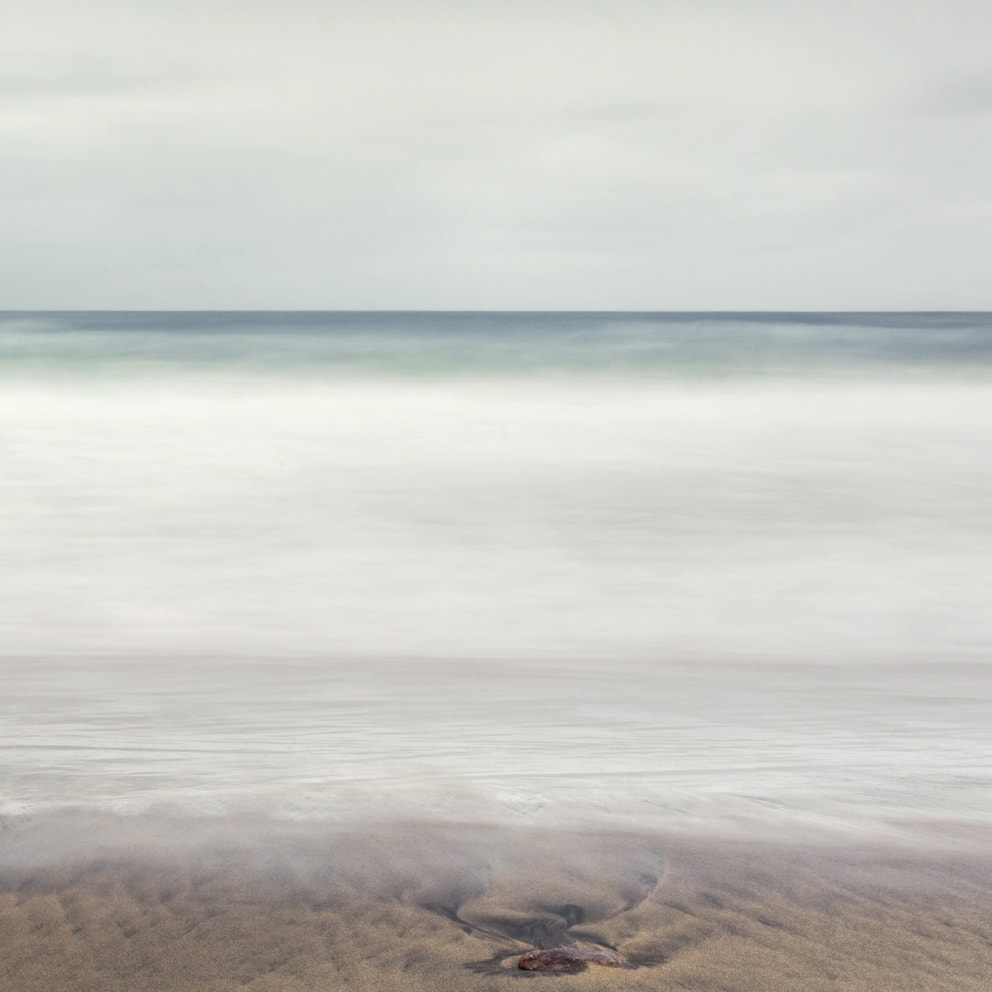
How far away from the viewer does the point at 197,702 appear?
9.61 ft

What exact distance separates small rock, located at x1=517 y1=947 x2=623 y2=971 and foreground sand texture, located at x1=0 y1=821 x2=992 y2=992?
0.02 metres

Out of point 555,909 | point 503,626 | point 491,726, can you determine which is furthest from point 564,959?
point 503,626

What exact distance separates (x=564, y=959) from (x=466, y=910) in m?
0.21

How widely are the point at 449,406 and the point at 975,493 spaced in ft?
32.8

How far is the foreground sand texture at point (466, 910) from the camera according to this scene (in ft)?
4.98

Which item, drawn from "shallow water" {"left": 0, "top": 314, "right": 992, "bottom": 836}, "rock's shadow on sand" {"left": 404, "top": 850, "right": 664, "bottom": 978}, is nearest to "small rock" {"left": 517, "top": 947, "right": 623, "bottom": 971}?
"rock's shadow on sand" {"left": 404, "top": 850, "right": 664, "bottom": 978}

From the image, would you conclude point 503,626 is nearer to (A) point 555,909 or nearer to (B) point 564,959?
(A) point 555,909

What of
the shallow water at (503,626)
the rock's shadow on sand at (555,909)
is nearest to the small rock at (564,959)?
the rock's shadow on sand at (555,909)

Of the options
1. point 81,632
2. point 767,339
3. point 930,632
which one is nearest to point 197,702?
point 81,632

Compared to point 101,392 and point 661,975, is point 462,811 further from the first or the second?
point 101,392

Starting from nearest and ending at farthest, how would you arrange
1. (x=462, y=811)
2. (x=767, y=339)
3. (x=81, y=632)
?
(x=462, y=811) < (x=81, y=632) < (x=767, y=339)

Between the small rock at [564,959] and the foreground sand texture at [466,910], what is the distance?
0.02 m

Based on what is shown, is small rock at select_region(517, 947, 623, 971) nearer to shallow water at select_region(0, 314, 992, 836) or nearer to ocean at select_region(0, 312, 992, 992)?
ocean at select_region(0, 312, 992, 992)

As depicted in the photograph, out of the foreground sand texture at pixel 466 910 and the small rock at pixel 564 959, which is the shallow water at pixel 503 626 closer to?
the foreground sand texture at pixel 466 910
